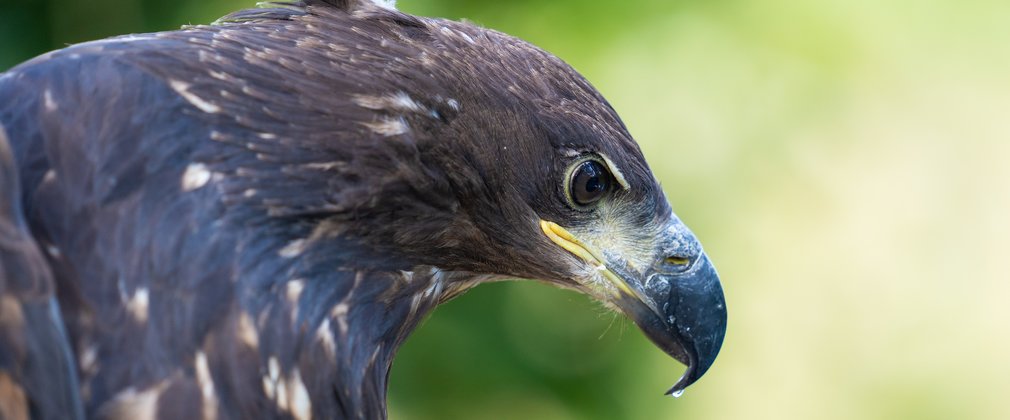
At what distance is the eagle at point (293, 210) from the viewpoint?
224 cm

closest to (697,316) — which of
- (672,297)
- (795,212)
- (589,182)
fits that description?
(672,297)

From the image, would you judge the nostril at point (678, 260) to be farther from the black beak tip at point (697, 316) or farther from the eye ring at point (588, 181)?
the eye ring at point (588, 181)

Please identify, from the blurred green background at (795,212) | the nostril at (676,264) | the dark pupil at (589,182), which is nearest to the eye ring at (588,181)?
the dark pupil at (589,182)

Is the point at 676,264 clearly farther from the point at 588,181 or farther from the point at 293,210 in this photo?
the point at 293,210

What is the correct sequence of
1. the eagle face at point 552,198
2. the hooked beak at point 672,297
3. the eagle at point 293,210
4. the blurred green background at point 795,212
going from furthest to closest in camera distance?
the blurred green background at point 795,212 → the hooked beak at point 672,297 → the eagle face at point 552,198 → the eagle at point 293,210

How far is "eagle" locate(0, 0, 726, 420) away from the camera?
224 cm

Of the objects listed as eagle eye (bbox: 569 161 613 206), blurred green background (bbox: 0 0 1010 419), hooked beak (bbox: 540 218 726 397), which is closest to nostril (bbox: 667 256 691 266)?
hooked beak (bbox: 540 218 726 397)

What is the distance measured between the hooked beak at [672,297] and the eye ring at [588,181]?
10cm

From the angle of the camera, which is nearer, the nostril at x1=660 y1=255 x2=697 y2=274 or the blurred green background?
the nostril at x1=660 y1=255 x2=697 y2=274

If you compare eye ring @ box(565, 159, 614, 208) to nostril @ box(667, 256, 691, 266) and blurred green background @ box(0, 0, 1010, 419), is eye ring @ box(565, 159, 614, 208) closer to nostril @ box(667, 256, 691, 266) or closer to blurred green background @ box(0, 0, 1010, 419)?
nostril @ box(667, 256, 691, 266)

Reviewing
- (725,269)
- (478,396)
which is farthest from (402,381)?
(725,269)

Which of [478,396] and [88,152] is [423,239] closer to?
[88,152]

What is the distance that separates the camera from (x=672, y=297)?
2.93 metres

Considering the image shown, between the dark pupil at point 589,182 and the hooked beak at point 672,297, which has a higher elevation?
the dark pupil at point 589,182
